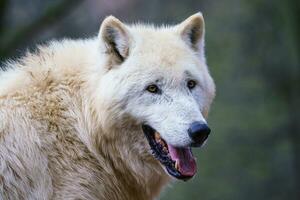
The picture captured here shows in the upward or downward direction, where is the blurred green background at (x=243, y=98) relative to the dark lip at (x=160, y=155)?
downward

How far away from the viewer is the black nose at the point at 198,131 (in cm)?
634

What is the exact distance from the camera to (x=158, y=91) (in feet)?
21.9

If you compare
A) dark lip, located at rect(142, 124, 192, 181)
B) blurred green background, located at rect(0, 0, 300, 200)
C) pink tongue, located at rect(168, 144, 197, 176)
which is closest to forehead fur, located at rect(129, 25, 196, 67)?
dark lip, located at rect(142, 124, 192, 181)

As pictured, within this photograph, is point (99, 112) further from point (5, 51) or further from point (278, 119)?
point (278, 119)

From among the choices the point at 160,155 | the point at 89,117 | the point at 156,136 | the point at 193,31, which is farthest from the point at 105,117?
the point at 193,31

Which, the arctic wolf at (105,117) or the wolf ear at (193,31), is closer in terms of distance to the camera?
the arctic wolf at (105,117)

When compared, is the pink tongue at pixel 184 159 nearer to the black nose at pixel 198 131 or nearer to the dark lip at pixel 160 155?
the dark lip at pixel 160 155

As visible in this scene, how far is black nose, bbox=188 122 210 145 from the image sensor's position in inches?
250

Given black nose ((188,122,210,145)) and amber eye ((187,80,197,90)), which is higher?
amber eye ((187,80,197,90))

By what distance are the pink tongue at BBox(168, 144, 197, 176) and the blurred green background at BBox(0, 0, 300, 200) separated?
13108mm

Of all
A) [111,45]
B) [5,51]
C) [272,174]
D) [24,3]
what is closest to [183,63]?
[111,45]

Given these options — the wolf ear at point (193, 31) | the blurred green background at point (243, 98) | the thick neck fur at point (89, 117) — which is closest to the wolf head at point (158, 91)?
the thick neck fur at point (89, 117)

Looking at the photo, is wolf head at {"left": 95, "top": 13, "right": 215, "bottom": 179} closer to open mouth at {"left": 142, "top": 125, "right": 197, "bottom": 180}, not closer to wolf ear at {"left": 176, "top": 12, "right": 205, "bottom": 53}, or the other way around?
open mouth at {"left": 142, "top": 125, "right": 197, "bottom": 180}

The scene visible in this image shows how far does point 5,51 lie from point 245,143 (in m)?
10.5
